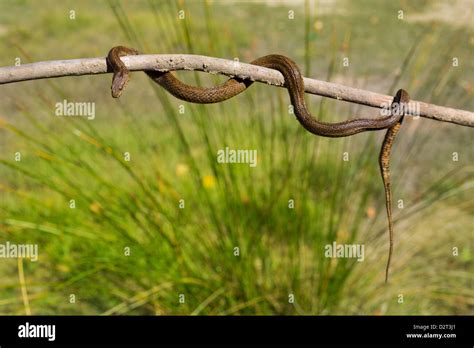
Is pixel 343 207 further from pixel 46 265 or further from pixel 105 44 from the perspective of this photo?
pixel 105 44

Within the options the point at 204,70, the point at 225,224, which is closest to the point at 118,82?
the point at 204,70

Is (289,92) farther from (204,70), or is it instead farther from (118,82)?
(118,82)

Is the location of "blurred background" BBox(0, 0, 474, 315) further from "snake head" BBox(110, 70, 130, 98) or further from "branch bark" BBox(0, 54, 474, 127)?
"branch bark" BBox(0, 54, 474, 127)

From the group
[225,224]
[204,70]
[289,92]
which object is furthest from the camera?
[225,224]

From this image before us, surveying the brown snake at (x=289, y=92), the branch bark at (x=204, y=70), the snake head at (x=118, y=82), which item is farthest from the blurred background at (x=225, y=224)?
the branch bark at (x=204, y=70)

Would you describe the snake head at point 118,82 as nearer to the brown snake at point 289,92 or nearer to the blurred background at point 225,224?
the brown snake at point 289,92

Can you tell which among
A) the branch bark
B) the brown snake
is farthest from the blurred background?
the branch bark

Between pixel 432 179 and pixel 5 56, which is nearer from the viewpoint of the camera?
pixel 432 179
